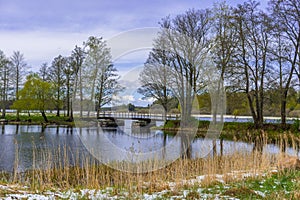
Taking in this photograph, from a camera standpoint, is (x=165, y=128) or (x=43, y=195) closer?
(x=43, y=195)

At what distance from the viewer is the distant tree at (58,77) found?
1423 inches

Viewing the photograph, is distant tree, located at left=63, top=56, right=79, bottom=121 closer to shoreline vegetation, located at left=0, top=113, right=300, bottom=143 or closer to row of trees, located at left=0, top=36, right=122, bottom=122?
row of trees, located at left=0, top=36, right=122, bottom=122

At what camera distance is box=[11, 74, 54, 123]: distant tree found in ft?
111

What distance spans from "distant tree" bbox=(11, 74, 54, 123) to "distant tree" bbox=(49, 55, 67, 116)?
1.59 meters

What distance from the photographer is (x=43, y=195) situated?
507 cm

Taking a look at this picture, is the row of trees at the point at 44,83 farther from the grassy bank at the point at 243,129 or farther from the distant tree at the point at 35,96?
the grassy bank at the point at 243,129

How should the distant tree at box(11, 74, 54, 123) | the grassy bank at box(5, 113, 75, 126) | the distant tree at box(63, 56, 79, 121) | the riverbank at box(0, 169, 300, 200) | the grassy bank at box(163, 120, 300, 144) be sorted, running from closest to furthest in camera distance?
1. the riverbank at box(0, 169, 300, 200)
2. the grassy bank at box(163, 120, 300, 144)
3. the grassy bank at box(5, 113, 75, 126)
4. the distant tree at box(11, 74, 54, 123)
5. the distant tree at box(63, 56, 79, 121)

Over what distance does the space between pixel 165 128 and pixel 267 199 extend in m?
22.8


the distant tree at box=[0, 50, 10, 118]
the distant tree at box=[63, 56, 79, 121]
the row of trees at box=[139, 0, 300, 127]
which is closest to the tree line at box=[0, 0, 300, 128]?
the row of trees at box=[139, 0, 300, 127]

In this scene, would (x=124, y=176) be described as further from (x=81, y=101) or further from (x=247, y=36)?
(x=247, y=36)

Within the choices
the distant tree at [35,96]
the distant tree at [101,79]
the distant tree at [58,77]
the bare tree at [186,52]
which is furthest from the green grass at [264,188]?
the distant tree at [58,77]

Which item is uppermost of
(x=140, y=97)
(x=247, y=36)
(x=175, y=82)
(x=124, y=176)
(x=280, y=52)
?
(x=247, y=36)

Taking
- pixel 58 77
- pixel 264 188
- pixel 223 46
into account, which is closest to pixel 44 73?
pixel 58 77

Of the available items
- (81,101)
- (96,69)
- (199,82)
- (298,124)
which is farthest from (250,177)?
(298,124)
